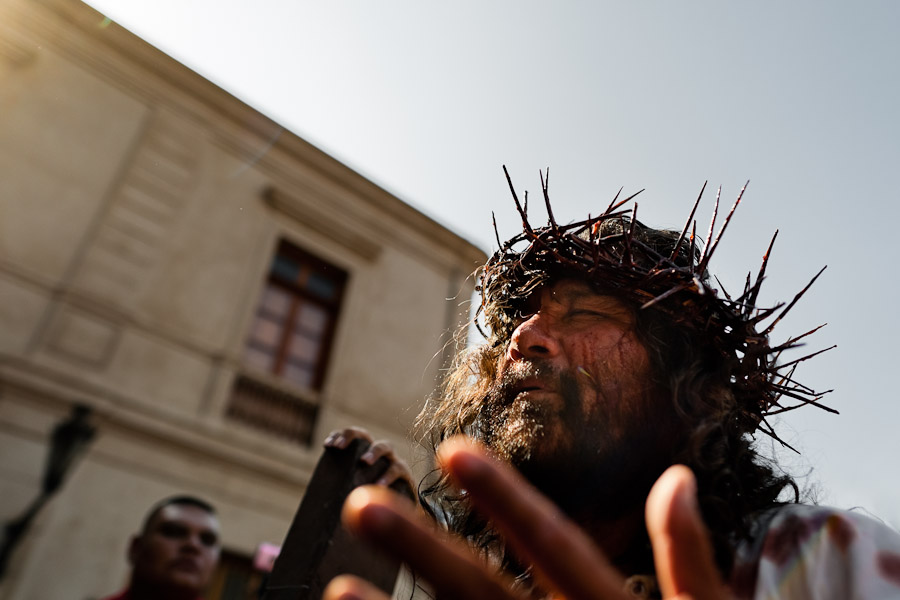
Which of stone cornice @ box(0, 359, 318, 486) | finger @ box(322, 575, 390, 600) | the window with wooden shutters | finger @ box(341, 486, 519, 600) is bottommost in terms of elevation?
finger @ box(322, 575, 390, 600)

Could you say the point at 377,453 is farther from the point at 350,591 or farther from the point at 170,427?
the point at 170,427

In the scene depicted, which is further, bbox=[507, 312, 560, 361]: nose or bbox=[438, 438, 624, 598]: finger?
bbox=[507, 312, 560, 361]: nose

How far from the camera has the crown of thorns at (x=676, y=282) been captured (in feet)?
5.63

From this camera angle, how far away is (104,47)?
336 inches

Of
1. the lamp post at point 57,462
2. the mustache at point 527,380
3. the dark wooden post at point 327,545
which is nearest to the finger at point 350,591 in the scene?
the dark wooden post at point 327,545

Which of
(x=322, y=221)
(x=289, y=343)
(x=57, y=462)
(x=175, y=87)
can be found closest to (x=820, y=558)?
(x=57, y=462)

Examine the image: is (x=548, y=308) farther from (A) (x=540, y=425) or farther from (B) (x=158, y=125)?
(B) (x=158, y=125)

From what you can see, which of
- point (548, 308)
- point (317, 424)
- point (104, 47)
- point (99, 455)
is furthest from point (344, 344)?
point (548, 308)

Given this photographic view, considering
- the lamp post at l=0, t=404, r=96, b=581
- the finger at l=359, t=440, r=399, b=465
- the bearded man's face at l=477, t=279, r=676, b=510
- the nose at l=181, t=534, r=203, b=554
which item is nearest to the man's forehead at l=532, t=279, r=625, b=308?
the bearded man's face at l=477, t=279, r=676, b=510

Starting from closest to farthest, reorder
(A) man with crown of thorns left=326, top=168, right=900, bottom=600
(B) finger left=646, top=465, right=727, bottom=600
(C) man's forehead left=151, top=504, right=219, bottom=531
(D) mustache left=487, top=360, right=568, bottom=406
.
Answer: (B) finger left=646, top=465, right=727, bottom=600
(A) man with crown of thorns left=326, top=168, right=900, bottom=600
(D) mustache left=487, top=360, right=568, bottom=406
(C) man's forehead left=151, top=504, right=219, bottom=531

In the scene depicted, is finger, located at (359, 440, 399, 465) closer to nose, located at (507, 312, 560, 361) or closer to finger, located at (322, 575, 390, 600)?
nose, located at (507, 312, 560, 361)

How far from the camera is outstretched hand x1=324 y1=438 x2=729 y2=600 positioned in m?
0.56

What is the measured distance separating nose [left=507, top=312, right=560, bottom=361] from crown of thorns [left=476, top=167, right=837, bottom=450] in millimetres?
169

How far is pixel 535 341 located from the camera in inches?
67.2
